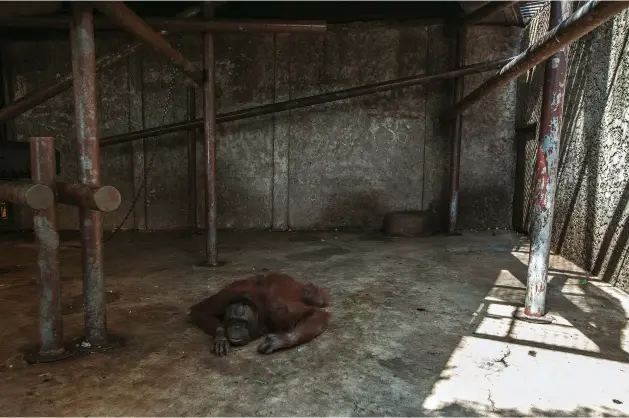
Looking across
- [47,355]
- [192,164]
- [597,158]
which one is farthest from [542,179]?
[192,164]

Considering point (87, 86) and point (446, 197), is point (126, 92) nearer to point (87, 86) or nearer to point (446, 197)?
point (87, 86)

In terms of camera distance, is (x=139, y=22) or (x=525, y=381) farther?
(x=139, y=22)

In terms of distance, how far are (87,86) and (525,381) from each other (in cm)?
342

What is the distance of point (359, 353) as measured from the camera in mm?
3055

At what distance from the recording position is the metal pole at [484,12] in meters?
6.00

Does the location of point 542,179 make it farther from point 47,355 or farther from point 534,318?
point 47,355

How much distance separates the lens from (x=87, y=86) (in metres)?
3.05

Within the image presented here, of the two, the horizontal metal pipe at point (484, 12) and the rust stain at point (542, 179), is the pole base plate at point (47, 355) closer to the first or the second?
the rust stain at point (542, 179)

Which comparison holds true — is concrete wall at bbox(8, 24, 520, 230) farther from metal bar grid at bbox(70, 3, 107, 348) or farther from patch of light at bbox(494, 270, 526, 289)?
metal bar grid at bbox(70, 3, 107, 348)

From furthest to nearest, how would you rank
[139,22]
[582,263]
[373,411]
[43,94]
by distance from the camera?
[582,263] < [43,94] < [139,22] < [373,411]

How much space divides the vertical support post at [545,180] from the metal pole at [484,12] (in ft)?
8.37

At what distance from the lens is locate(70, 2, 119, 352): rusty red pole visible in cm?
302

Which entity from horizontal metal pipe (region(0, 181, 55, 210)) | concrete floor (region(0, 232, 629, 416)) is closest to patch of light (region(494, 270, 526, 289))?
concrete floor (region(0, 232, 629, 416))

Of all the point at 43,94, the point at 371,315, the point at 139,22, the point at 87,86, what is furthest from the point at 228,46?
the point at 371,315
